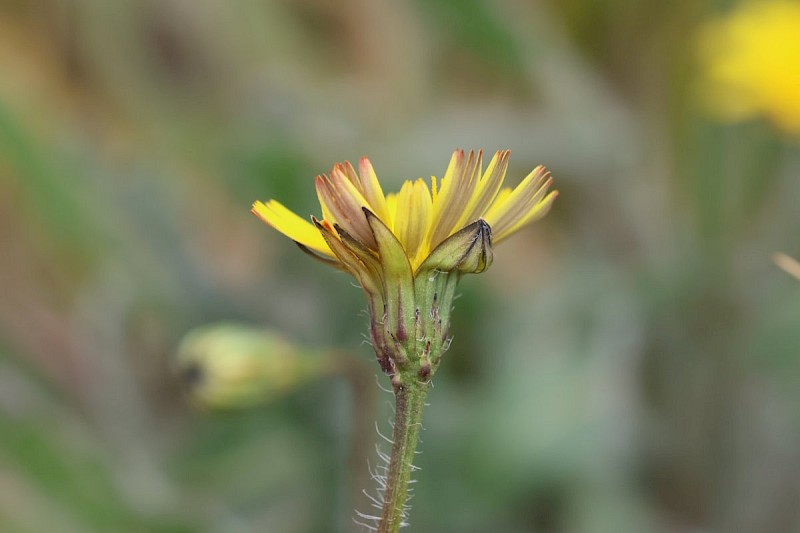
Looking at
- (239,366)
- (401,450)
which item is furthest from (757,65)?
(401,450)

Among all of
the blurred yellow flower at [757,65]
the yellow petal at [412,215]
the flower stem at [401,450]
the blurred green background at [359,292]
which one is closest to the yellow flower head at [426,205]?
the yellow petal at [412,215]

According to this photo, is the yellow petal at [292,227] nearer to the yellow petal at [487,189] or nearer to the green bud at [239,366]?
the yellow petal at [487,189]

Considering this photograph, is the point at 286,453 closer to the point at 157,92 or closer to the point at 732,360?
the point at 732,360

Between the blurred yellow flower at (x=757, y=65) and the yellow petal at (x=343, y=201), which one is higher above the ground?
the blurred yellow flower at (x=757, y=65)

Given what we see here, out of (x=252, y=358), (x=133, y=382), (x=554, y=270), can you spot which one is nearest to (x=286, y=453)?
(x=133, y=382)

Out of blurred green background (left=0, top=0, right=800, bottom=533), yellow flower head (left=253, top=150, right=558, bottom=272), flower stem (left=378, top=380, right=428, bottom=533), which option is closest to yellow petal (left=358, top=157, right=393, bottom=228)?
yellow flower head (left=253, top=150, right=558, bottom=272)
